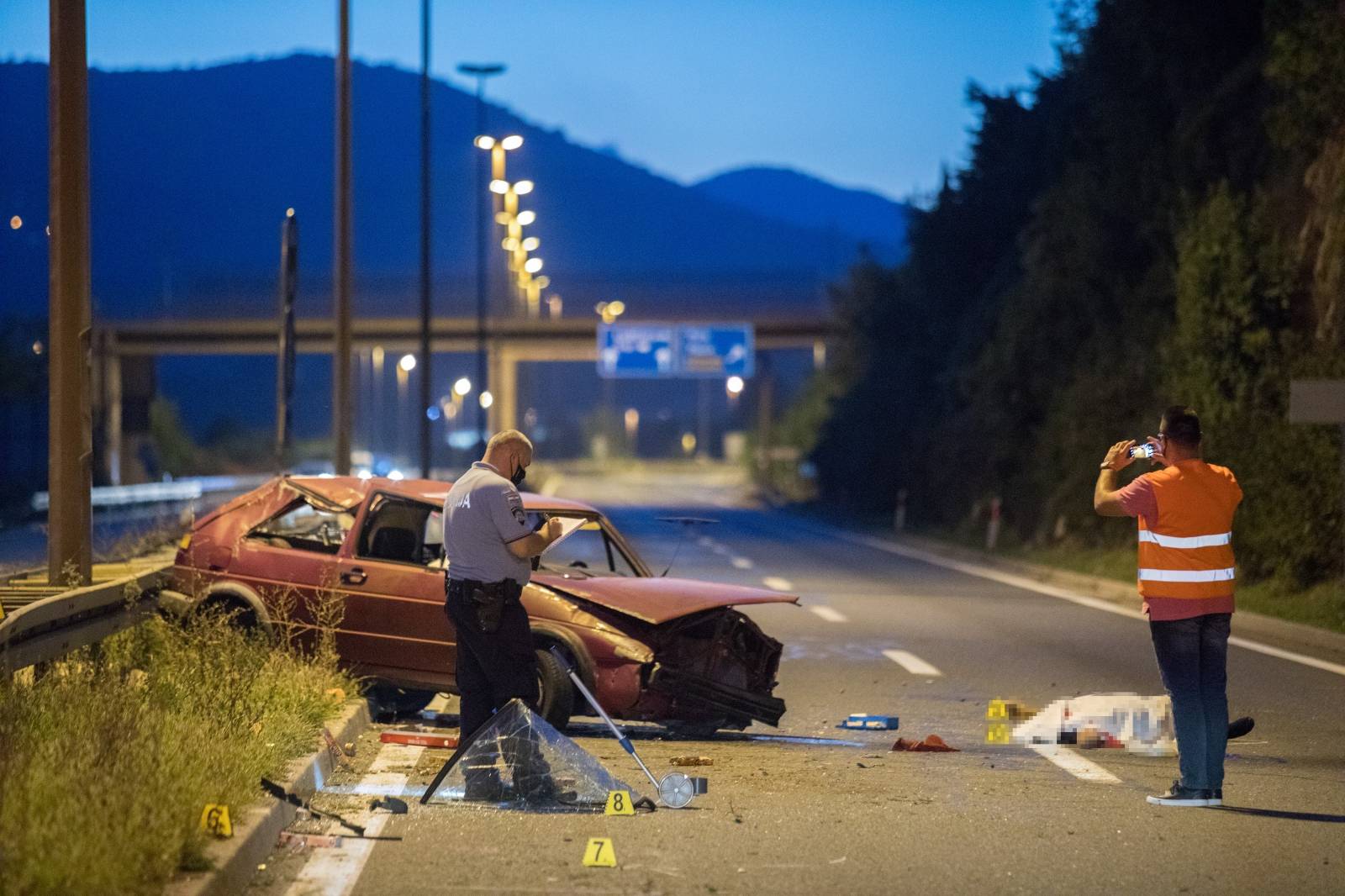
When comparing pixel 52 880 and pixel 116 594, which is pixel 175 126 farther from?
pixel 52 880

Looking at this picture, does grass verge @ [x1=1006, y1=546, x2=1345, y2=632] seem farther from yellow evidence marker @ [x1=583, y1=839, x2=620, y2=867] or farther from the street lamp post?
the street lamp post

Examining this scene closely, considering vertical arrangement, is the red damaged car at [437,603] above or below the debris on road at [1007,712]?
above

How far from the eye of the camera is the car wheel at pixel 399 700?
496 inches

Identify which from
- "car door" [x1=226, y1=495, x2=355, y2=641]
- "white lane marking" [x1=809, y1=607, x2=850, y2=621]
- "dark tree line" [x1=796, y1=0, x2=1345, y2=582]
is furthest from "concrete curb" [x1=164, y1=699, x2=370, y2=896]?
"dark tree line" [x1=796, y1=0, x2=1345, y2=582]

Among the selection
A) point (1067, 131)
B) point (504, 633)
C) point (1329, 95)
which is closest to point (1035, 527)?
point (1067, 131)

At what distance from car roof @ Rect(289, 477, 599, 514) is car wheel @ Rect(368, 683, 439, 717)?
4.21 feet

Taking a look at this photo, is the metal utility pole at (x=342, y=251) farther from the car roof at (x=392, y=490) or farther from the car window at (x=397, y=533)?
the car window at (x=397, y=533)

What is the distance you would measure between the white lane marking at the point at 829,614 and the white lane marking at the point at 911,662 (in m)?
3.36

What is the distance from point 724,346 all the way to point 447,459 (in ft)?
312

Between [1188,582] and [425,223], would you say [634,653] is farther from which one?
[425,223]

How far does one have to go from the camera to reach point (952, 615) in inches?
837

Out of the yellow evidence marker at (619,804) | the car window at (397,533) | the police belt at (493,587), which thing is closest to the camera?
the yellow evidence marker at (619,804)

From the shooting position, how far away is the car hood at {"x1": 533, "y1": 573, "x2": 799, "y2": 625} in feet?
36.4

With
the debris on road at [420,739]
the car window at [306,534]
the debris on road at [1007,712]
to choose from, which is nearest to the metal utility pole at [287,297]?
the car window at [306,534]
